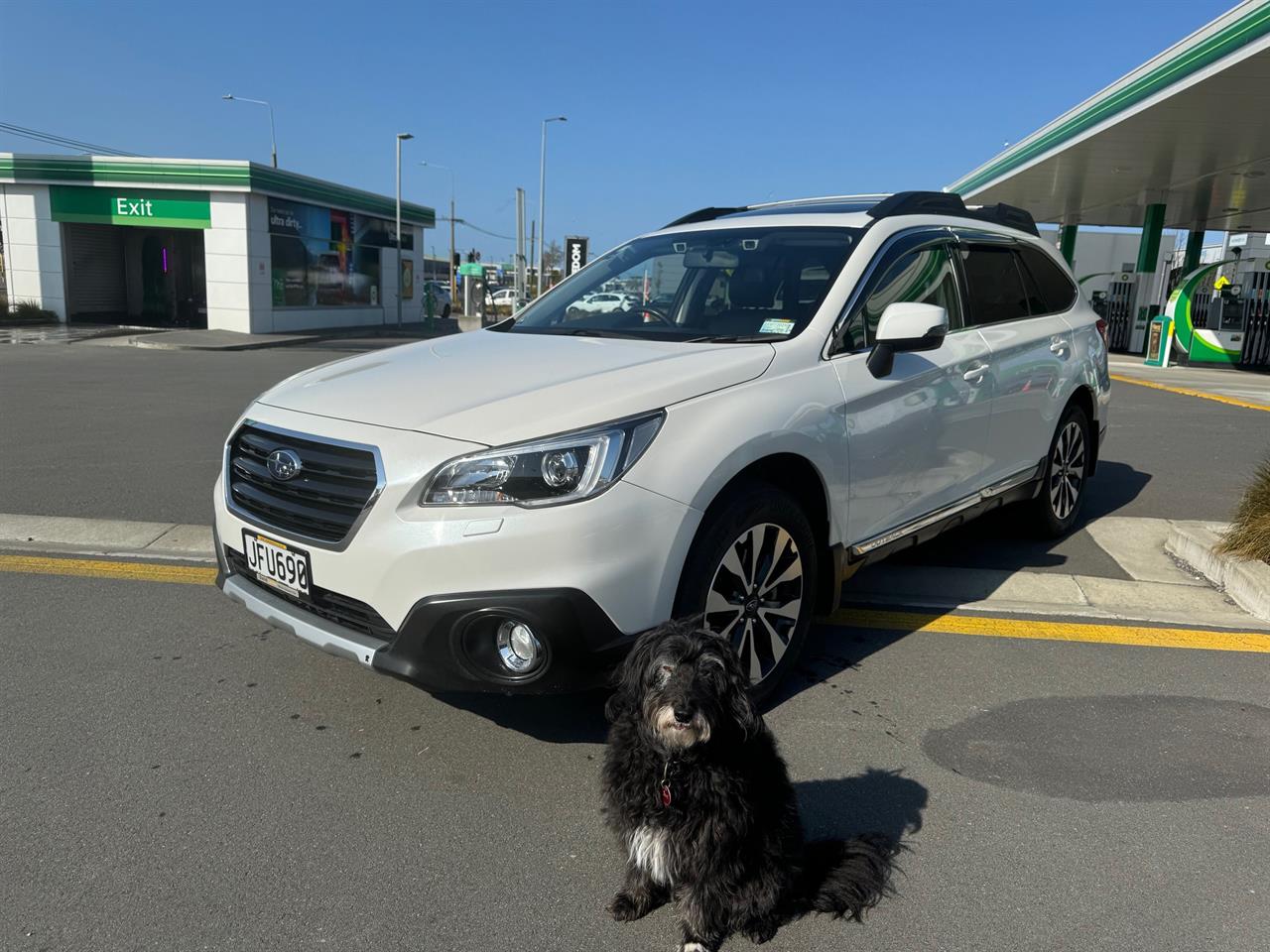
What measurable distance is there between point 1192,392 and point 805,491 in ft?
48.8

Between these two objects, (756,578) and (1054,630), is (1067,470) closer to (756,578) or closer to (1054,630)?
(1054,630)

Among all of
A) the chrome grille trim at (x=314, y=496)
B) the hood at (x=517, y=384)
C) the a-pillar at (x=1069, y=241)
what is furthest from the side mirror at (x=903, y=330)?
the a-pillar at (x=1069, y=241)

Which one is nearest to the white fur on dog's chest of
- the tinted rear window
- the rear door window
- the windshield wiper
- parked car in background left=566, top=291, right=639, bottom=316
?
the windshield wiper

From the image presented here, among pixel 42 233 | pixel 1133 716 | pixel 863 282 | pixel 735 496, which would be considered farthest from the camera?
pixel 42 233

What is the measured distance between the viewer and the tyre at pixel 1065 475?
5.71 m

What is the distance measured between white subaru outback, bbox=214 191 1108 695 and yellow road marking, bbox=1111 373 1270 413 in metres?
11.2

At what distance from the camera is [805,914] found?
2537 mm

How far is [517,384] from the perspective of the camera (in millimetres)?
3289

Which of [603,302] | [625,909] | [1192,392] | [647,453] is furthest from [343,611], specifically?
[1192,392]

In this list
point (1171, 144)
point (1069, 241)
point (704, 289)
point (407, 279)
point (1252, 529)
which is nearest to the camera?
point (704, 289)

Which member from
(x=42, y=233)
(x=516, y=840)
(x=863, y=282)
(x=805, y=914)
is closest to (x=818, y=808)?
(x=805, y=914)

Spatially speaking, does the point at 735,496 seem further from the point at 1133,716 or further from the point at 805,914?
the point at 1133,716

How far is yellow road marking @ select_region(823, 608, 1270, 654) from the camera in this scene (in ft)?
14.7

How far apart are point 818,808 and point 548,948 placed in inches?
40.1
